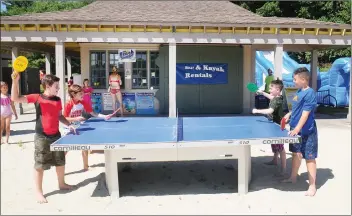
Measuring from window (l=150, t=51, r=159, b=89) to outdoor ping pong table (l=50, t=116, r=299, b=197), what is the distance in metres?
8.79

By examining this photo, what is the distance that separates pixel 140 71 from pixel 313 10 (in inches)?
712

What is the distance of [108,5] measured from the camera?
16.0 metres

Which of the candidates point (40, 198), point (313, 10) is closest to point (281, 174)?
point (40, 198)

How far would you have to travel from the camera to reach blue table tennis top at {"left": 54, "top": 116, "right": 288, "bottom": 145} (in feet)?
15.0

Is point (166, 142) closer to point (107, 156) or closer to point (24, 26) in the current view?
point (107, 156)

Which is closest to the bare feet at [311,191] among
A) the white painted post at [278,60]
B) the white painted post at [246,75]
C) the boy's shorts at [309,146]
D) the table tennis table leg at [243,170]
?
the boy's shorts at [309,146]

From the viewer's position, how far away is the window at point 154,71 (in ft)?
46.8

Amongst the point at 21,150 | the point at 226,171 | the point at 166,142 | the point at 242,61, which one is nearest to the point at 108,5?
the point at 242,61

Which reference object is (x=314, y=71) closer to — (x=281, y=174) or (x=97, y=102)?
Result: (x=97, y=102)

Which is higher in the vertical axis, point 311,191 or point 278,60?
point 278,60

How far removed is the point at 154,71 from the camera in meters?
14.3

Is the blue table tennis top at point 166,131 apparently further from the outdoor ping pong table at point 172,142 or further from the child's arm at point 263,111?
the child's arm at point 263,111

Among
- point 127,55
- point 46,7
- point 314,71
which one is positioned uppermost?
point 46,7

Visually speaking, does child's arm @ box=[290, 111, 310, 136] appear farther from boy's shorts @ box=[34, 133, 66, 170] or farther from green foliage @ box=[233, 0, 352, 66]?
green foliage @ box=[233, 0, 352, 66]
